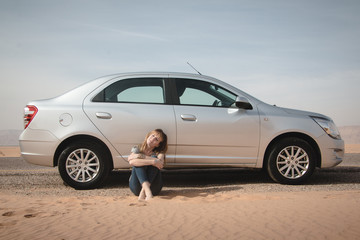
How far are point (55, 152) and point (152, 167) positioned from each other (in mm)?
1590

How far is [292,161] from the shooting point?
223 inches

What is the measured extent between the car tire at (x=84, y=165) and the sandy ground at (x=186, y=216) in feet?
1.27

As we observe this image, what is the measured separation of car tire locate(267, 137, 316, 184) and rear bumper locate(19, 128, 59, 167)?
348 centimetres

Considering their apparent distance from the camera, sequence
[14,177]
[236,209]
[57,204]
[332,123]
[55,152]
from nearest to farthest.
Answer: [236,209]
[57,204]
[55,152]
[332,123]
[14,177]

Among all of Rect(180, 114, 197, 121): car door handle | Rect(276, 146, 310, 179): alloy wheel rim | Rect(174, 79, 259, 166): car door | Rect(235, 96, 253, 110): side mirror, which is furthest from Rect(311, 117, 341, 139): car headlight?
Rect(180, 114, 197, 121): car door handle

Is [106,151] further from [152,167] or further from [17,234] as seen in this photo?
[17,234]

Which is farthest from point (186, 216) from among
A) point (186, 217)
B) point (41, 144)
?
point (41, 144)

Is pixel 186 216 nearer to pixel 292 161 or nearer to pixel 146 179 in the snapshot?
pixel 146 179

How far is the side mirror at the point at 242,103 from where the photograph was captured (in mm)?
5456

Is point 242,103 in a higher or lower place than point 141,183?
higher

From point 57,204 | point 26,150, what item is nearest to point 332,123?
point 57,204

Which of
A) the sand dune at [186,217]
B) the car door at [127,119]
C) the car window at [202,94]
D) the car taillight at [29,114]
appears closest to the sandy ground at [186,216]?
the sand dune at [186,217]

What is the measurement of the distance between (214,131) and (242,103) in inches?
25.2

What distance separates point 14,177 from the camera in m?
7.30
